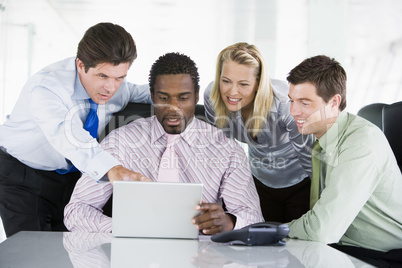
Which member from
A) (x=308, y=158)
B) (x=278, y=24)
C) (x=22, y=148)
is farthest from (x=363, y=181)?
(x=278, y=24)

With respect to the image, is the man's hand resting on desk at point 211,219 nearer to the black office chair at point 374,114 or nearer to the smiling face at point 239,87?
the smiling face at point 239,87

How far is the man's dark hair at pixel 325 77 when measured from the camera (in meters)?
2.20

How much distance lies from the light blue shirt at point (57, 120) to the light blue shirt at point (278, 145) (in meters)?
0.58

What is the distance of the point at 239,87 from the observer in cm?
247

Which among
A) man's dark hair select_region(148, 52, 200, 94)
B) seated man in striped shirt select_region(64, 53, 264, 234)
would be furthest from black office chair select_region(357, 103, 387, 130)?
man's dark hair select_region(148, 52, 200, 94)

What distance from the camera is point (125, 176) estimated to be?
5.86 ft

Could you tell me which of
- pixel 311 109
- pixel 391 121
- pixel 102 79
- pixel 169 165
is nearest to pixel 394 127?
pixel 391 121

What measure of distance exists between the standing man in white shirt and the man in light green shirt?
3.08ft

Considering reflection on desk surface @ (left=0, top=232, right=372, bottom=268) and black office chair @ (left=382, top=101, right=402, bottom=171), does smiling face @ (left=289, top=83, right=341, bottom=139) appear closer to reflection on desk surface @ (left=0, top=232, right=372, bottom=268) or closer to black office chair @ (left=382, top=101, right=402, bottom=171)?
black office chair @ (left=382, top=101, right=402, bottom=171)

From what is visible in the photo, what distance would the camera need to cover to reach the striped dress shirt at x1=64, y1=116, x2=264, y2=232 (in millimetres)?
2025

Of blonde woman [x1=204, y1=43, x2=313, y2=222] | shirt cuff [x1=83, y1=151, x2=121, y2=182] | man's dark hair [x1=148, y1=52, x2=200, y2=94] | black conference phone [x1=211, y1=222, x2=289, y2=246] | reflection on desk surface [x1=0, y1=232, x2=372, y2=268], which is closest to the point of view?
reflection on desk surface [x1=0, y1=232, x2=372, y2=268]

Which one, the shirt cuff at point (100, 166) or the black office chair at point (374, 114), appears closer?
the shirt cuff at point (100, 166)

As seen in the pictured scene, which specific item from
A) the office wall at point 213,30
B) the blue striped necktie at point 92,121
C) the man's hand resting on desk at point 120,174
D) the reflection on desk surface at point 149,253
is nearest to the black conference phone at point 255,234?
the reflection on desk surface at point 149,253

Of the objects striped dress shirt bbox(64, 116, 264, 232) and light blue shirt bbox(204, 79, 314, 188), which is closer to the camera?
striped dress shirt bbox(64, 116, 264, 232)
